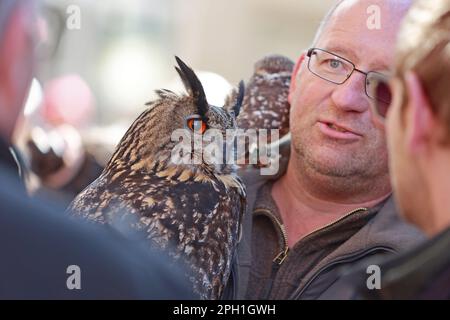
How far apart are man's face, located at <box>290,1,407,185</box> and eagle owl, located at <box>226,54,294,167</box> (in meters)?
0.43

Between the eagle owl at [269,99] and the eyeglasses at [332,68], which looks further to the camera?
the eagle owl at [269,99]

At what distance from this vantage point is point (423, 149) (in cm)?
148

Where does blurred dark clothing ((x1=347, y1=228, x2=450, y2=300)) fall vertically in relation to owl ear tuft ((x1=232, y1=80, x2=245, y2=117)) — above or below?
below


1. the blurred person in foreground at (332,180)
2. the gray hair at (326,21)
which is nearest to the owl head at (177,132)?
the blurred person in foreground at (332,180)

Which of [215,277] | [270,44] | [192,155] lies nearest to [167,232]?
[215,277]

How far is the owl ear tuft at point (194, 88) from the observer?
2.58 metres

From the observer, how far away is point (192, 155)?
2.63m

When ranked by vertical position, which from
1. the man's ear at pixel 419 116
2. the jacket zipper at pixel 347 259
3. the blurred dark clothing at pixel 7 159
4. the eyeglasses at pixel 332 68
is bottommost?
the blurred dark clothing at pixel 7 159

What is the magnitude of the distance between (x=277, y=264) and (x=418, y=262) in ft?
4.38

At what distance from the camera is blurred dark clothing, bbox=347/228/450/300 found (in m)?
1.37

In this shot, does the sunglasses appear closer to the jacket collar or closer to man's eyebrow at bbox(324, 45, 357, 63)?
man's eyebrow at bbox(324, 45, 357, 63)

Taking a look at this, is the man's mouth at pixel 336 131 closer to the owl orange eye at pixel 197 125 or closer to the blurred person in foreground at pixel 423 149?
the owl orange eye at pixel 197 125

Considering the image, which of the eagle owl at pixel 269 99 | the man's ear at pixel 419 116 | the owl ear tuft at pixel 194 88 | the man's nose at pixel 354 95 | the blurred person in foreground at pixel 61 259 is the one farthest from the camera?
the eagle owl at pixel 269 99

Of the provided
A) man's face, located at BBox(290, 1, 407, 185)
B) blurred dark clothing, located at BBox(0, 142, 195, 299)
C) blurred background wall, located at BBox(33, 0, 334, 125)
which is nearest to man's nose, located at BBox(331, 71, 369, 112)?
man's face, located at BBox(290, 1, 407, 185)
